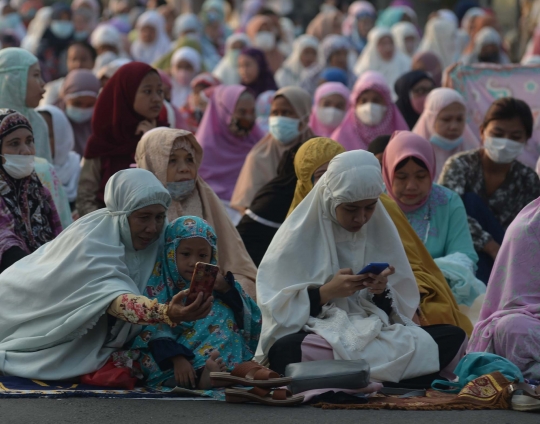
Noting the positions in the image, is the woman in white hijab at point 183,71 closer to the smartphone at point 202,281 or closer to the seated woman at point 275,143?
the seated woman at point 275,143

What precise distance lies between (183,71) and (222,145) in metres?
4.32

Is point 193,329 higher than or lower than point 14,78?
lower

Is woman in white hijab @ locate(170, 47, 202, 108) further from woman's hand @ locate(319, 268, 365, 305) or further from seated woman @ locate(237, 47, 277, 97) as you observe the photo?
woman's hand @ locate(319, 268, 365, 305)

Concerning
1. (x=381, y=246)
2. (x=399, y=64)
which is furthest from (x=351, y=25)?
(x=381, y=246)

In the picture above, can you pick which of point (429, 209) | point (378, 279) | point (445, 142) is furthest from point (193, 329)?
point (445, 142)

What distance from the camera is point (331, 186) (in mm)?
6125

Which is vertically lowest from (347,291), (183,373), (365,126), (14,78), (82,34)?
(183,373)

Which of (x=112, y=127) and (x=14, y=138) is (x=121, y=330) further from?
(x=112, y=127)

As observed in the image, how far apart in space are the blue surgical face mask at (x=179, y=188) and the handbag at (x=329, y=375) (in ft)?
5.28

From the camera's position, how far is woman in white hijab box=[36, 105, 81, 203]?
9.49m

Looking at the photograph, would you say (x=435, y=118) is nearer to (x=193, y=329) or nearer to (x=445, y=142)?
(x=445, y=142)

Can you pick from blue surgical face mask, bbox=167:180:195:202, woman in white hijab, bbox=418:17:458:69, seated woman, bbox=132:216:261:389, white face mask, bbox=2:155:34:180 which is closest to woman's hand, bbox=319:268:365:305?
seated woman, bbox=132:216:261:389

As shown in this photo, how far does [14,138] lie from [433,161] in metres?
2.38

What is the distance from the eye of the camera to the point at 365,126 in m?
10.3
